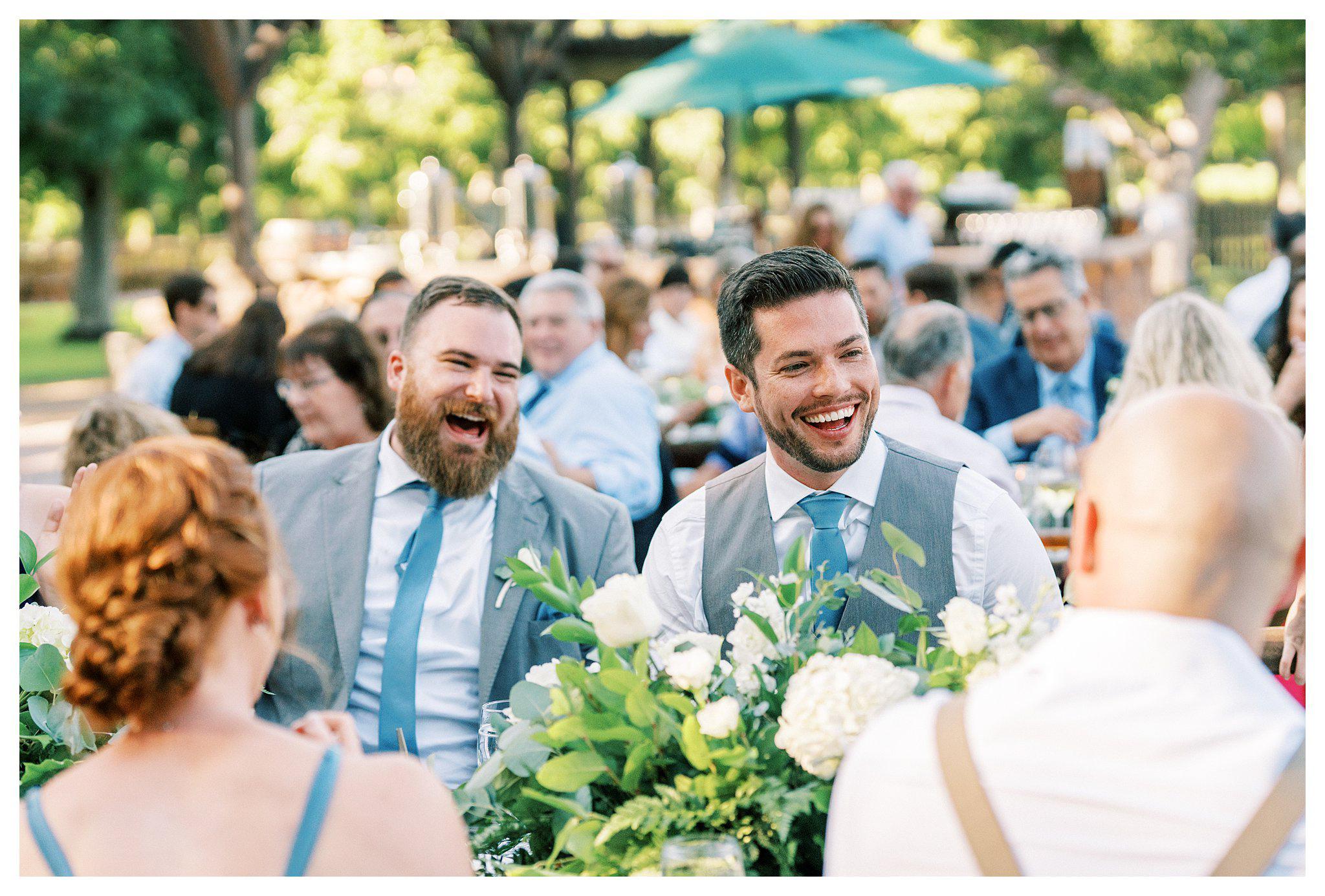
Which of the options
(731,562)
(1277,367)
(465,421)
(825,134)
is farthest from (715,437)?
(825,134)

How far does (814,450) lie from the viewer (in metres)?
2.67

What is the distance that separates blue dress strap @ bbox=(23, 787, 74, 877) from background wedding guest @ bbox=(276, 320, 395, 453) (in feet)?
10.3

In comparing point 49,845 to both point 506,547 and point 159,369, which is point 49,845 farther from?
point 159,369

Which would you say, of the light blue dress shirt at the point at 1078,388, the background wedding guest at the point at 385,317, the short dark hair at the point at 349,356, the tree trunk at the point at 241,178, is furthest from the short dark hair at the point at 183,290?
the light blue dress shirt at the point at 1078,388

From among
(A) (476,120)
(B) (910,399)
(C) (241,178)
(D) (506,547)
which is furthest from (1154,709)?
(A) (476,120)

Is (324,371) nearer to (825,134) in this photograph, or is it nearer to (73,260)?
(825,134)

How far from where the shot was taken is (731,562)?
2691 millimetres

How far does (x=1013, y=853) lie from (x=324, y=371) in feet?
11.6

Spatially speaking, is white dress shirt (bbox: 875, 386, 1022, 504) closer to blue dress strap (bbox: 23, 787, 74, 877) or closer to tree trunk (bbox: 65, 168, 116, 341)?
blue dress strap (bbox: 23, 787, 74, 877)

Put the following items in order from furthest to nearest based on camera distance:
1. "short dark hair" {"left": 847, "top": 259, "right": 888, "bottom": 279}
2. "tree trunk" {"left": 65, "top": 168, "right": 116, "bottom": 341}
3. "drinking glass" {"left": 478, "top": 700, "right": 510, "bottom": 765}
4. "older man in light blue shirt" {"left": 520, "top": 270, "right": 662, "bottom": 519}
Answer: "tree trunk" {"left": 65, "top": 168, "right": 116, "bottom": 341}, "short dark hair" {"left": 847, "top": 259, "right": 888, "bottom": 279}, "older man in light blue shirt" {"left": 520, "top": 270, "right": 662, "bottom": 519}, "drinking glass" {"left": 478, "top": 700, "right": 510, "bottom": 765}

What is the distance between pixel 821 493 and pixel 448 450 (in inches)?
36.9

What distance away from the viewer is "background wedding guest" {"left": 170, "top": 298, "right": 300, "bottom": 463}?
596 cm

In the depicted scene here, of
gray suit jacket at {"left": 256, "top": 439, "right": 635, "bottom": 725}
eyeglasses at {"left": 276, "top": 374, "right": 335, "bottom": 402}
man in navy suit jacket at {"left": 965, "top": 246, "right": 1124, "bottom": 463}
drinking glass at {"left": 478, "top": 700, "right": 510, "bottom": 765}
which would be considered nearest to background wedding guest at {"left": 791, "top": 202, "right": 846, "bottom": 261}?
man in navy suit jacket at {"left": 965, "top": 246, "right": 1124, "bottom": 463}

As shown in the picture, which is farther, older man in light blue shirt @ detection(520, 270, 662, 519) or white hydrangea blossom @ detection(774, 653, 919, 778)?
older man in light blue shirt @ detection(520, 270, 662, 519)
